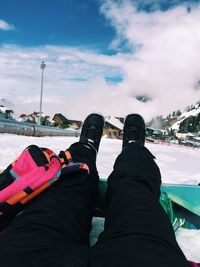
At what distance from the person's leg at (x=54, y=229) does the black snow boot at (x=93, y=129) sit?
3.68ft

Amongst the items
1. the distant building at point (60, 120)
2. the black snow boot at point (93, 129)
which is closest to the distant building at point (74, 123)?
the distant building at point (60, 120)

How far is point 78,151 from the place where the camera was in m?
1.78

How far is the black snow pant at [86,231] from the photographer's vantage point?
704mm

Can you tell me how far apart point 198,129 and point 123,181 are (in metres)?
95.2

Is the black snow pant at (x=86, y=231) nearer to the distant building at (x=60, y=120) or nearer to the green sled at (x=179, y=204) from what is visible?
the green sled at (x=179, y=204)

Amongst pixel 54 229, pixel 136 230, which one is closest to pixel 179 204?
pixel 136 230

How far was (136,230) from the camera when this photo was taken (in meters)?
0.82

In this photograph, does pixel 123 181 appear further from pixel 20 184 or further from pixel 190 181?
pixel 190 181

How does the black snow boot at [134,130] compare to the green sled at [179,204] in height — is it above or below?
above

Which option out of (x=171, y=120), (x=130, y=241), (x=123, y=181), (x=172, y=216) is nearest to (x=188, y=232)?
(x=172, y=216)

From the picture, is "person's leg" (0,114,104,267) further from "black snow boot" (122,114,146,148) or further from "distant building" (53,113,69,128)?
"distant building" (53,113,69,128)

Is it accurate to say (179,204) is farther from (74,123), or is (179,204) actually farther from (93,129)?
(74,123)

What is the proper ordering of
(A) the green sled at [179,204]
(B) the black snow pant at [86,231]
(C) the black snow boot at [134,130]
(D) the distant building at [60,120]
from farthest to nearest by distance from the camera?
(D) the distant building at [60,120] → (C) the black snow boot at [134,130] → (A) the green sled at [179,204] → (B) the black snow pant at [86,231]

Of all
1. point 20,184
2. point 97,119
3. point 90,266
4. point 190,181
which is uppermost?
point 97,119
